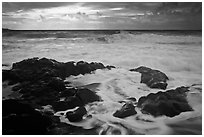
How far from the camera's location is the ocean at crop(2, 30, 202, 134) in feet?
7.41

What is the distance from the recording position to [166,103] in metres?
2.32

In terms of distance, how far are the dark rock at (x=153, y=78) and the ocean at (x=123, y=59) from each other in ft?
0.11

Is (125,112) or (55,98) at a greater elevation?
(55,98)

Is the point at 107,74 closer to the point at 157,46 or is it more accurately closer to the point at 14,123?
the point at 157,46

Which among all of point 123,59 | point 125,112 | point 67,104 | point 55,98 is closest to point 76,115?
point 67,104

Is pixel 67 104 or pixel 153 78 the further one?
pixel 153 78

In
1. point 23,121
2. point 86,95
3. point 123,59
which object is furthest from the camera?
point 123,59

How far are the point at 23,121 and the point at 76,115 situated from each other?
0.43 meters

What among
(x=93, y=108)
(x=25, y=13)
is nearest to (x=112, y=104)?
(x=93, y=108)

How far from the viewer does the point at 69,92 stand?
2.34m

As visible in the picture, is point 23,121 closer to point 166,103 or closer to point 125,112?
point 125,112

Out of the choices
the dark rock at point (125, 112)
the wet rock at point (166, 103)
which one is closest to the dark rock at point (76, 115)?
the dark rock at point (125, 112)

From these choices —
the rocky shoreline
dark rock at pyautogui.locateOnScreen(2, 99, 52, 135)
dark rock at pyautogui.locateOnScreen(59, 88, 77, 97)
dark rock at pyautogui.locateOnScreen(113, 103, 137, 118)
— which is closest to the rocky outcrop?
the rocky shoreline

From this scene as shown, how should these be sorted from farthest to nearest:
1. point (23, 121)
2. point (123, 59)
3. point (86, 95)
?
point (123, 59) < point (86, 95) < point (23, 121)
